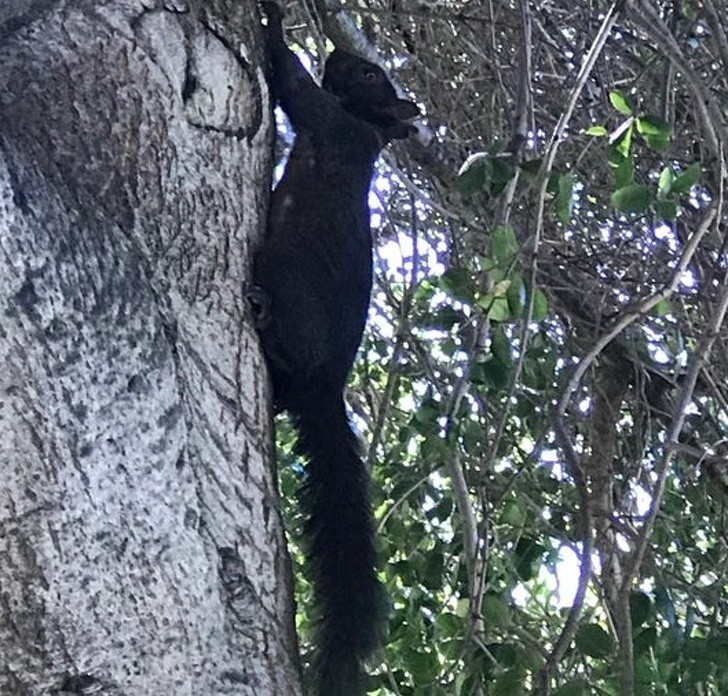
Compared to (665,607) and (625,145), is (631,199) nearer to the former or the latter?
(625,145)

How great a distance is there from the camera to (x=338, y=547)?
68.2 inches

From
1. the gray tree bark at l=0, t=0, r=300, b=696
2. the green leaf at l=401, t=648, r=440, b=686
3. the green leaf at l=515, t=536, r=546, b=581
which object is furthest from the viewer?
the green leaf at l=515, t=536, r=546, b=581

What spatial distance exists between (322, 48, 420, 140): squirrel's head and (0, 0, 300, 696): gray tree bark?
0.69 meters

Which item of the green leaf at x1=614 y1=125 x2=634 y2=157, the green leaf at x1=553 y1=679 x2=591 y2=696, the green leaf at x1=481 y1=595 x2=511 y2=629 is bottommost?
the green leaf at x1=553 y1=679 x2=591 y2=696

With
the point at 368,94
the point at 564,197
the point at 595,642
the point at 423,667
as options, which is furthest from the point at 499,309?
the point at 368,94

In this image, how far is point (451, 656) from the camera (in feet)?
5.60

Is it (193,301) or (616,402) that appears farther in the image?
(616,402)

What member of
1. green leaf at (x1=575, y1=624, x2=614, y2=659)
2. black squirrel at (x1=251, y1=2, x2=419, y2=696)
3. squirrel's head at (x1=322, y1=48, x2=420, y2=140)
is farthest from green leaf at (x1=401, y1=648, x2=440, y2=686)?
squirrel's head at (x1=322, y1=48, x2=420, y2=140)

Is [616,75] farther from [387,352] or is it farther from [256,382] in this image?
[256,382]

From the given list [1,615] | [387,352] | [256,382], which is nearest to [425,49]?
[387,352]

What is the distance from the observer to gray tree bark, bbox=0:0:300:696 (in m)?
1.11

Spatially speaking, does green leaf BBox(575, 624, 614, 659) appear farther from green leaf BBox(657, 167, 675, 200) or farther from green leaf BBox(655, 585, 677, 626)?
green leaf BBox(657, 167, 675, 200)

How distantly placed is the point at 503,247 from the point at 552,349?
74cm

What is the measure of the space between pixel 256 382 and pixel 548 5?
1.22 metres
